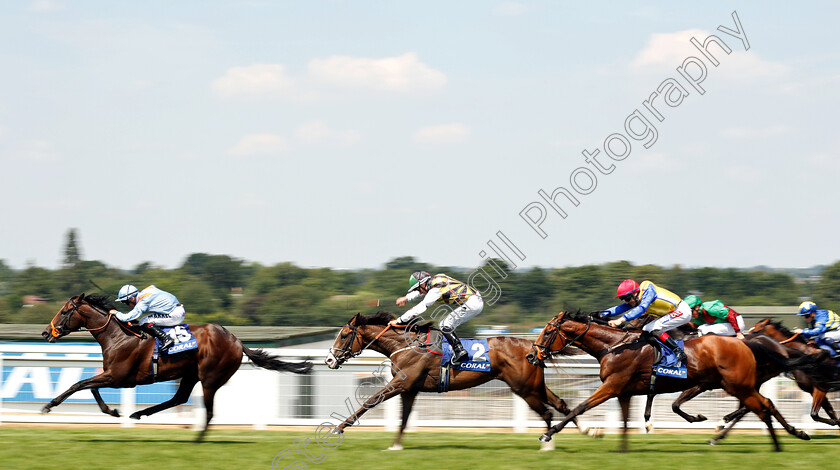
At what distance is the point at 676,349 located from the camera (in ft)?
23.9

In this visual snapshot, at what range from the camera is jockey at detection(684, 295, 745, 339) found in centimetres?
850

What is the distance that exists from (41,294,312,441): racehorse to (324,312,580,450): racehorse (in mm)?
1031

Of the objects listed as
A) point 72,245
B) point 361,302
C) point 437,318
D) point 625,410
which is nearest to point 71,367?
point 437,318

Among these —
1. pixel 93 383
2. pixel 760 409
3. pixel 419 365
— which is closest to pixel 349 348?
pixel 419 365

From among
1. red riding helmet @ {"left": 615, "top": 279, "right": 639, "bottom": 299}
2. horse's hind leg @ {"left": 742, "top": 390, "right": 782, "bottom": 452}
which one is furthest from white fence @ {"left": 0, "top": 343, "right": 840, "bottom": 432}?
horse's hind leg @ {"left": 742, "top": 390, "right": 782, "bottom": 452}

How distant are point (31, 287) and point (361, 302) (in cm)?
1712

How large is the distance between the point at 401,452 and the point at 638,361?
2152 mm

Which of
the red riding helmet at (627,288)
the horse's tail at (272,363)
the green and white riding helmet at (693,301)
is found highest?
the red riding helmet at (627,288)

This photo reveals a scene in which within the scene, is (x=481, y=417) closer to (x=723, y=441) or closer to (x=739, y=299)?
(x=723, y=441)

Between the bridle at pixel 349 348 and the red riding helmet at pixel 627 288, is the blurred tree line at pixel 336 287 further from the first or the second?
the red riding helmet at pixel 627 288

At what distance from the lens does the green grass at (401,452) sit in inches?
253

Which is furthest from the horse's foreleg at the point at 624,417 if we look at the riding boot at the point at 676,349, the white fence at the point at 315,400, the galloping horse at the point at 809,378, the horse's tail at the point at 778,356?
the galloping horse at the point at 809,378

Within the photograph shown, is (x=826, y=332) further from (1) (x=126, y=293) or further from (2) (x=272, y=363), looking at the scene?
(1) (x=126, y=293)

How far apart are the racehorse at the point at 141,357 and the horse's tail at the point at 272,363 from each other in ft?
0.75
